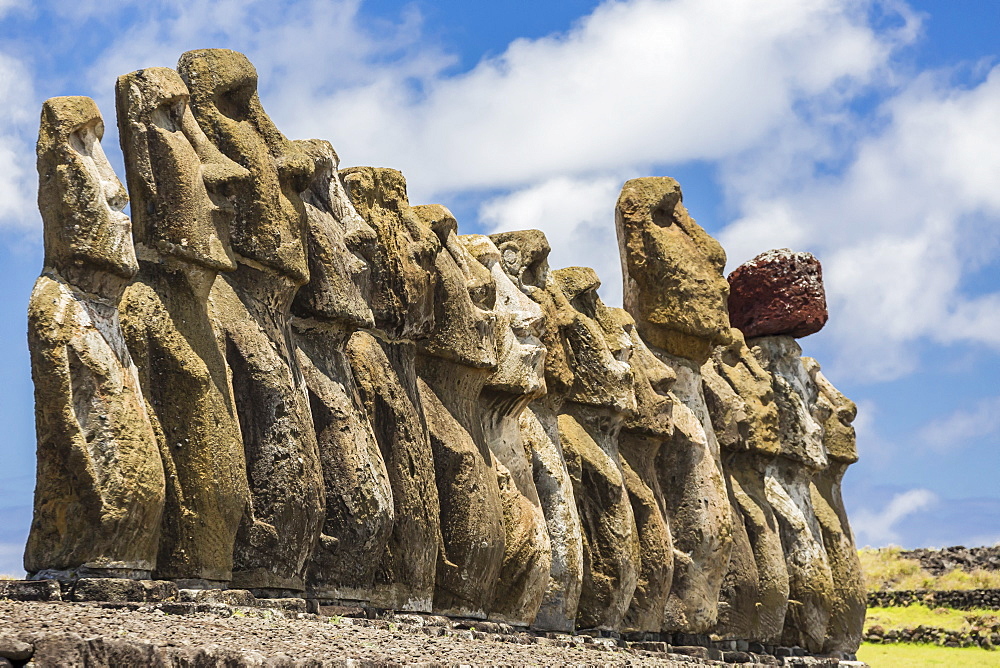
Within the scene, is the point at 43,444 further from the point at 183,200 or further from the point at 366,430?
the point at 366,430

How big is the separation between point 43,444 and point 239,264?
2.41 metres

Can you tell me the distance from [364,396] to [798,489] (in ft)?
33.4

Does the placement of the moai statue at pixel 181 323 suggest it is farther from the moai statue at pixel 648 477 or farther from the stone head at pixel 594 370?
the moai statue at pixel 648 477

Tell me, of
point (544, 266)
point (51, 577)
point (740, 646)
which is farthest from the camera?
point (740, 646)

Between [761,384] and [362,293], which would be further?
[761,384]

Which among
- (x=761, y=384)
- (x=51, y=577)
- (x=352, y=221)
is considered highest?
(x=761, y=384)

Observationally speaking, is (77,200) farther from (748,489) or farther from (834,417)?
(834,417)

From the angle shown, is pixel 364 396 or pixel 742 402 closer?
pixel 364 396

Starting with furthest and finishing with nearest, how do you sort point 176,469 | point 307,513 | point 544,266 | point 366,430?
point 544,266 < point 366,430 < point 307,513 < point 176,469

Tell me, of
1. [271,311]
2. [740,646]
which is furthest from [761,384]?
[271,311]

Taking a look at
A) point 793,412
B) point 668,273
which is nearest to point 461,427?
point 668,273

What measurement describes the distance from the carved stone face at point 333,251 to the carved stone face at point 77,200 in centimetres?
211

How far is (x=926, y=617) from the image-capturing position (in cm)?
3127

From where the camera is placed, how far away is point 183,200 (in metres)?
10.5
